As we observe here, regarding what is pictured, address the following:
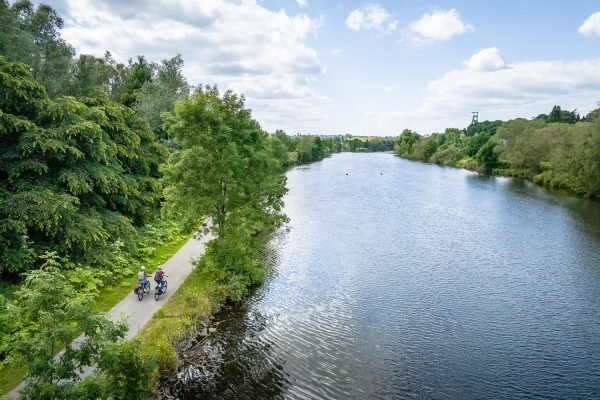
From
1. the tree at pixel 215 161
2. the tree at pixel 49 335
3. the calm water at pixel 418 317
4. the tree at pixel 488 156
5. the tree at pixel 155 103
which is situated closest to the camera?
the tree at pixel 49 335

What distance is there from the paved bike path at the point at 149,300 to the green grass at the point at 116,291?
245mm

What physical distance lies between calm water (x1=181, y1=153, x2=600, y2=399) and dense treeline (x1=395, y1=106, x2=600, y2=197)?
19275 mm

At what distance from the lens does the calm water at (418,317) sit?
17.8 m

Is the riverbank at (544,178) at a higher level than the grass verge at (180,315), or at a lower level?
lower

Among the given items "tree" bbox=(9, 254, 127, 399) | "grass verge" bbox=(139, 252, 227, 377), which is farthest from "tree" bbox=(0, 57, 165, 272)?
"tree" bbox=(9, 254, 127, 399)

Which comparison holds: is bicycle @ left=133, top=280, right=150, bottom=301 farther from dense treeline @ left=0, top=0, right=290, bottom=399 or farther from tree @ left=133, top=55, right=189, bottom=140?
tree @ left=133, top=55, right=189, bottom=140

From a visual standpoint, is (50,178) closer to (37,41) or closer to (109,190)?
(109,190)

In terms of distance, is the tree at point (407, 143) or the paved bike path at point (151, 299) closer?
the paved bike path at point (151, 299)

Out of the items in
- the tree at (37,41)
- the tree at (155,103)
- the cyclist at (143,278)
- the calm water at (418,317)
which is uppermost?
the tree at (37,41)

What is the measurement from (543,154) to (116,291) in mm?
83582

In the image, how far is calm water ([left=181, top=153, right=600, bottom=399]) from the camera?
58.4 ft

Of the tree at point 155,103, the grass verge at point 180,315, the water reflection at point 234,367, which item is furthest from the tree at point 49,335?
the tree at point 155,103

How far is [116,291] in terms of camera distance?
22.9 meters

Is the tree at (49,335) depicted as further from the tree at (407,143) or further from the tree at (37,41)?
the tree at (407,143)
